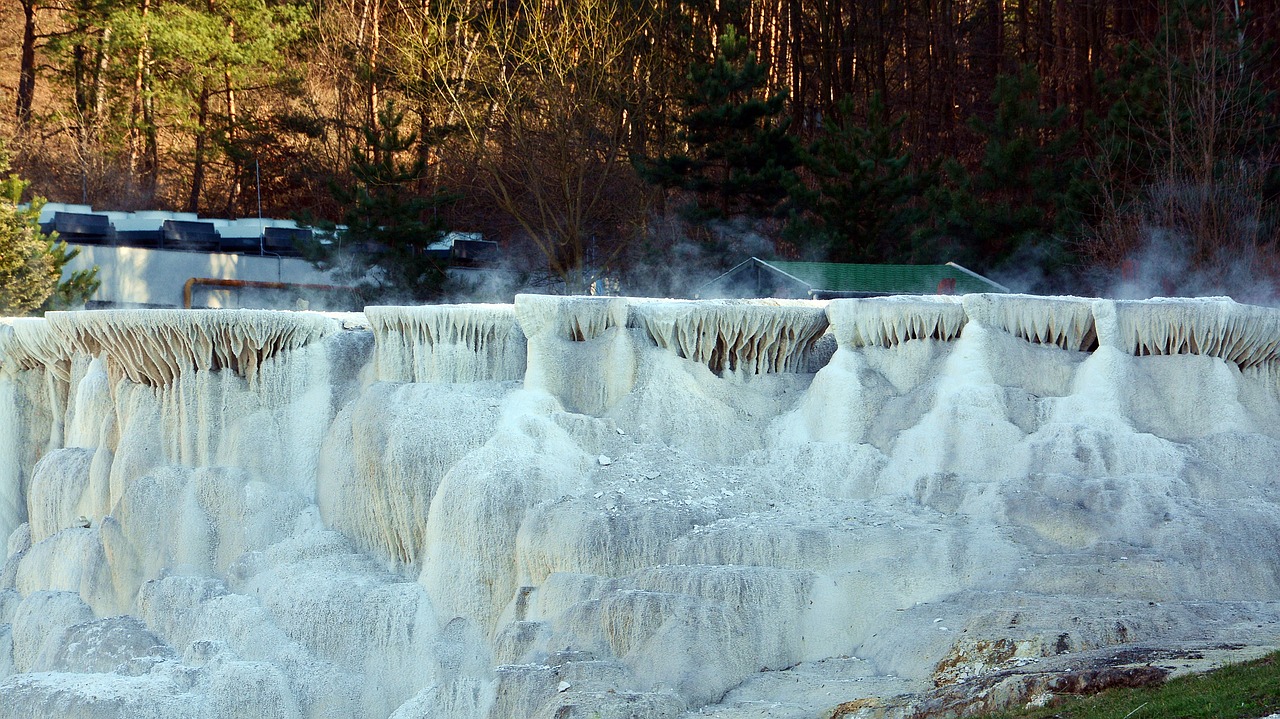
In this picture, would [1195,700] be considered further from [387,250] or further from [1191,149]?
[387,250]

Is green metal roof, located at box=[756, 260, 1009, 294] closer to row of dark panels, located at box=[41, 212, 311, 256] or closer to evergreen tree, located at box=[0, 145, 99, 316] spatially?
row of dark panels, located at box=[41, 212, 311, 256]

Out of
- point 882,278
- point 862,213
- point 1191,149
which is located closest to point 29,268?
point 882,278

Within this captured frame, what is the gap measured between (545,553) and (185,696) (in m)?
2.88

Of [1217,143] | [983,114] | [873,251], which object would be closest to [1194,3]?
[1217,143]

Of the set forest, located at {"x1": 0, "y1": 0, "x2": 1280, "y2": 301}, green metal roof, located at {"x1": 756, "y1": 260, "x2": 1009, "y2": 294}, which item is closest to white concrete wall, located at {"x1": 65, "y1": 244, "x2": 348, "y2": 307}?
forest, located at {"x1": 0, "y1": 0, "x2": 1280, "y2": 301}

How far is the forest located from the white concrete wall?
1.53m

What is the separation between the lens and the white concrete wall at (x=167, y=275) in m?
22.2

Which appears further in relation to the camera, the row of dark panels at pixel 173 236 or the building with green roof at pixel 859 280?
the row of dark panels at pixel 173 236

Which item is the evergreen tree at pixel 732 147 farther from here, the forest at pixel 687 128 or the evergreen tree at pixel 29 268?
the evergreen tree at pixel 29 268

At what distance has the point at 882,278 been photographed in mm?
16031

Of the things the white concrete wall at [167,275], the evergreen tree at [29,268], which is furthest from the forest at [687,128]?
the evergreen tree at [29,268]

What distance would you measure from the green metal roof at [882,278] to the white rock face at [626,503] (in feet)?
9.90

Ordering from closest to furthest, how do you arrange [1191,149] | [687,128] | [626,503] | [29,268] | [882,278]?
[626,503] → [882,278] → [29,268] → [1191,149] → [687,128]

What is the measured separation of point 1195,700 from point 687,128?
16.4 metres
